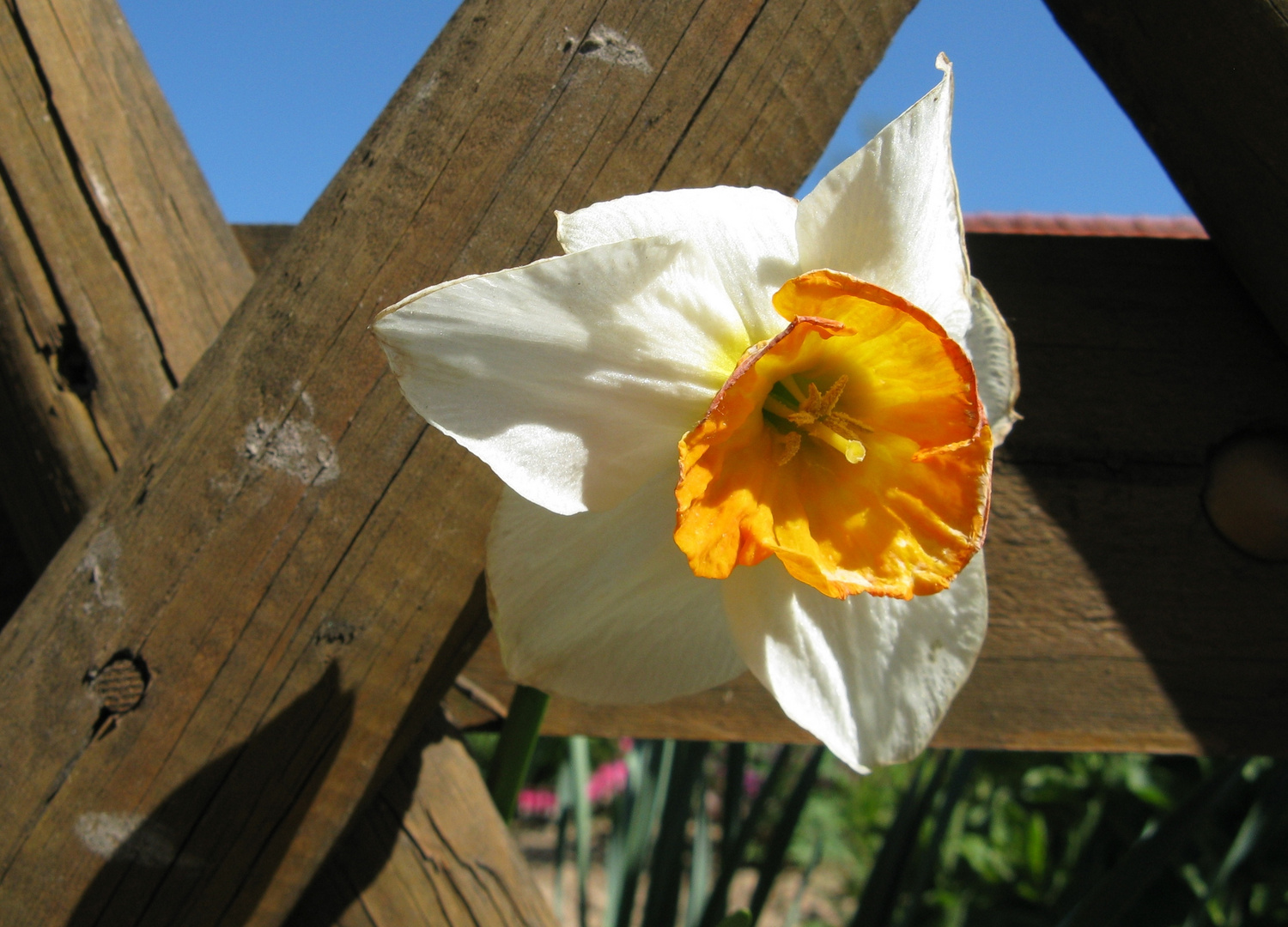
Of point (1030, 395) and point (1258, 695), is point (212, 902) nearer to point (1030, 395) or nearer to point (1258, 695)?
point (1030, 395)

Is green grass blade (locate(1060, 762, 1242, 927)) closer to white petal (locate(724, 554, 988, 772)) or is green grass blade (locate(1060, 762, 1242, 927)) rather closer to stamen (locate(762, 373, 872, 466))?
white petal (locate(724, 554, 988, 772))

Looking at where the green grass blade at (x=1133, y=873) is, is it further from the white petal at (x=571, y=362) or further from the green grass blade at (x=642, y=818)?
the white petal at (x=571, y=362)

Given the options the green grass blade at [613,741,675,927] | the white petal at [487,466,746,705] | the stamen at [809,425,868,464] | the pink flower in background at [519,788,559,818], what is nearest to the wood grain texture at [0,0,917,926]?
the white petal at [487,466,746,705]

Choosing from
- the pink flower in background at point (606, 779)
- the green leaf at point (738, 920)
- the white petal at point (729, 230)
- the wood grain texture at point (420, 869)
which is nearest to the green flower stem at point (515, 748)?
the wood grain texture at point (420, 869)

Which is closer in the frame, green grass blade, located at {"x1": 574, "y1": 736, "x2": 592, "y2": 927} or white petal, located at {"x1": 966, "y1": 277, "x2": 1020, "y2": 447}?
white petal, located at {"x1": 966, "y1": 277, "x2": 1020, "y2": 447}

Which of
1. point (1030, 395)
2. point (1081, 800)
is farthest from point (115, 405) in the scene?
point (1081, 800)

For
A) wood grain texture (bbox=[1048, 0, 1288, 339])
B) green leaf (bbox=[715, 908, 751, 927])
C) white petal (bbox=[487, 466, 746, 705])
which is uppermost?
wood grain texture (bbox=[1048, 0, 1288, 339])

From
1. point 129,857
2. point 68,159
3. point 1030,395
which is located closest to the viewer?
point 129,857
